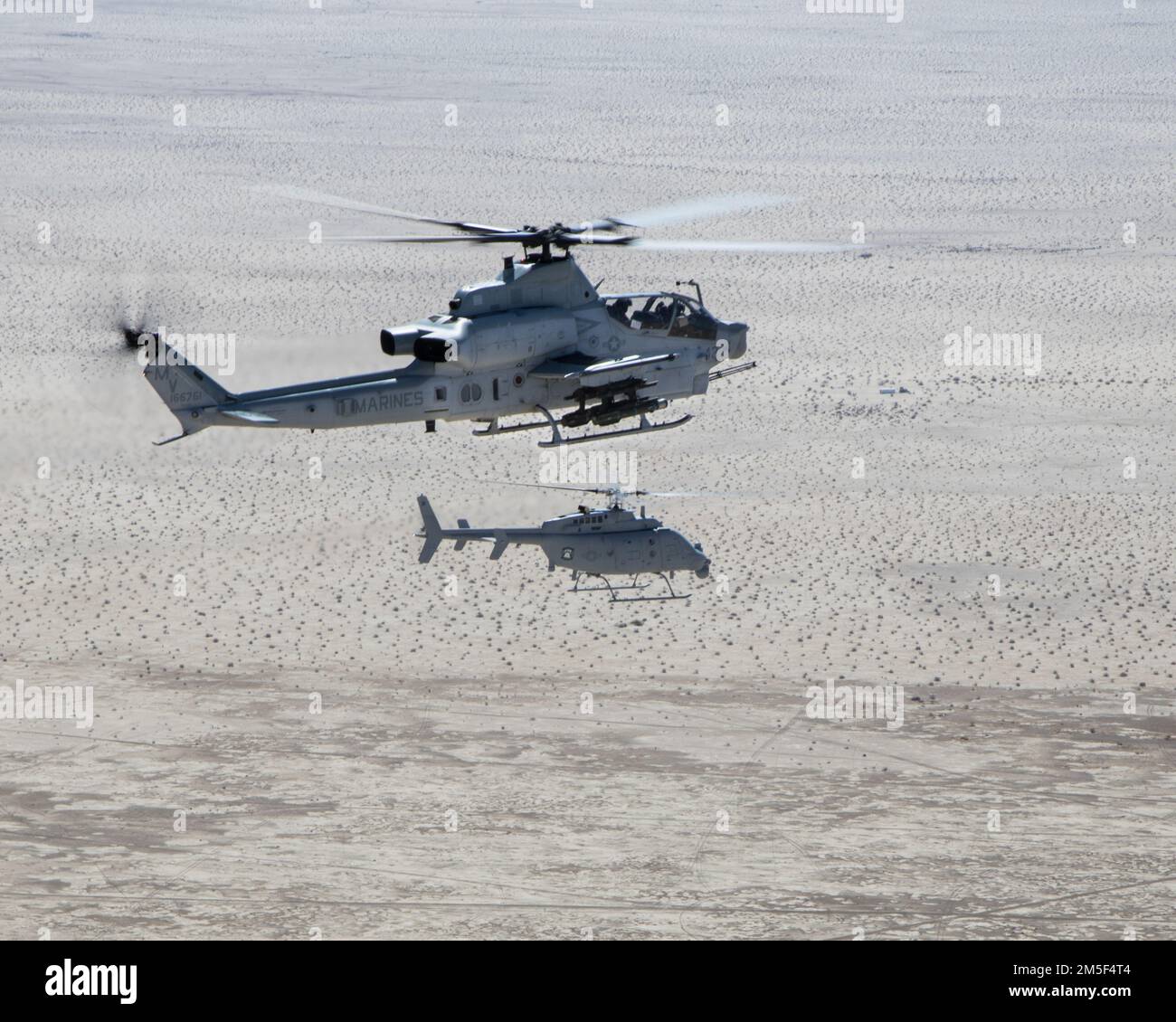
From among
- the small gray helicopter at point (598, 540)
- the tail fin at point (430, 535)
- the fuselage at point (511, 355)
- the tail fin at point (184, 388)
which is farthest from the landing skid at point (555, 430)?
the small gray helicopter at point (598, 540)

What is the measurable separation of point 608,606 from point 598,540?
29.2 feet

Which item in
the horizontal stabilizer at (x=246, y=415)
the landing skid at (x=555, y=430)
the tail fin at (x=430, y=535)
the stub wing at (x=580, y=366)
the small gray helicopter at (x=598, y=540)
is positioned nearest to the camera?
the horizontal stabilizer at (x=246, y=415)

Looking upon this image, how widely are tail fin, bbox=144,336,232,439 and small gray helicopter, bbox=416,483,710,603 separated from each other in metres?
9.46

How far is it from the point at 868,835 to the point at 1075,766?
613cm

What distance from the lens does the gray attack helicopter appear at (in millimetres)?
36312

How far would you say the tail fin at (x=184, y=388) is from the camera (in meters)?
35.9

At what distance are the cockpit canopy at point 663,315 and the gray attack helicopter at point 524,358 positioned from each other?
0.02 meters

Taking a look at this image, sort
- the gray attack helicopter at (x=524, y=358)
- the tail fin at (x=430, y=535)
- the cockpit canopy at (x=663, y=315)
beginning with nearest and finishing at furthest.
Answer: the gray attack helicopter at (x=524, y=358), the cockpit canopy at (x=663, y=315), the tail fin at (x=430, y=535)

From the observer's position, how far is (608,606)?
5516 centimetres

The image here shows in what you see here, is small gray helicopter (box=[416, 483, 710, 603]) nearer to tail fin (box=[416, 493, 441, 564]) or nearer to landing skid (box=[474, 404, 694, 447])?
tail fin (box=[416, 493, 441, 564])

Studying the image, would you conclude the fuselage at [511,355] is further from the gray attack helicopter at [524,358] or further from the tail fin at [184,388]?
the tail fin at [184,388]

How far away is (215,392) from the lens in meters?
36.4

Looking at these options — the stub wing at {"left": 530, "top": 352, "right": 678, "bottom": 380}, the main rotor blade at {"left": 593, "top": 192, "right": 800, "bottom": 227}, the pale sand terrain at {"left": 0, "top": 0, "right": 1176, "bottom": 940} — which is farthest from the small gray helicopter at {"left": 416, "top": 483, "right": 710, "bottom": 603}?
the main rotor blade at {"left": 593, "top": 192, "right": 800, "bottom": 227}
